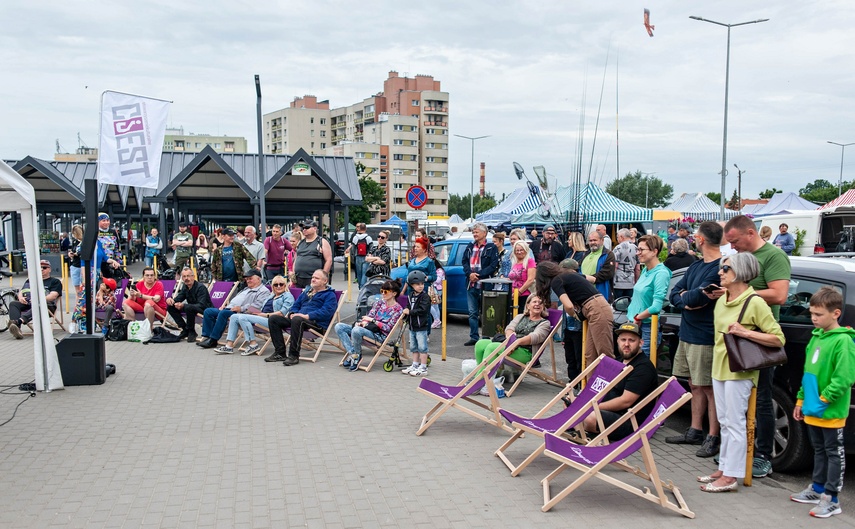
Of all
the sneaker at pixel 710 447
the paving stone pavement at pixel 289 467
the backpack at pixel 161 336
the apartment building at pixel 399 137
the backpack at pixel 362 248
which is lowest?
the backpack at pixel 161 336

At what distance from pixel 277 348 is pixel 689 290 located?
245 inches

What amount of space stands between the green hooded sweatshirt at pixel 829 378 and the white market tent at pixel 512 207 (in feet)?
86.8

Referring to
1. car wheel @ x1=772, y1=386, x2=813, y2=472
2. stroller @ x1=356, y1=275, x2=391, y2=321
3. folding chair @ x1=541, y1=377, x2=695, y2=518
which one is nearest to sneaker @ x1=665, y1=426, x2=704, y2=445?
car wheel @ x1=772, y1=386, x2=813, y2=472

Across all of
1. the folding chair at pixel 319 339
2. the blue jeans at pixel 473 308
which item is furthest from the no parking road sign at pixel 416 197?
the folding chair at pixel 319 339

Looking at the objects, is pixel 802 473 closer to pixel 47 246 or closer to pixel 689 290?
pixel 689 290

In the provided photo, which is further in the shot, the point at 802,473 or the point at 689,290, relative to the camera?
the point at 689,290

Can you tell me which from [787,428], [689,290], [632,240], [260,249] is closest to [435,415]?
[689,290]

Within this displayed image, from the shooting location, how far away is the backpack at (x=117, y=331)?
11.9m

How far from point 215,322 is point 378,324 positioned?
10.7 ft

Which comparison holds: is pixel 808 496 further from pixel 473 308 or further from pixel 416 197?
pixel 416 197

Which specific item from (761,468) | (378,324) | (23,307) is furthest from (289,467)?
(23,307)

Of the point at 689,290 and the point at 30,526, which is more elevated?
the point at 689,290

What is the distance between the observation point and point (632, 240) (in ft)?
39.4

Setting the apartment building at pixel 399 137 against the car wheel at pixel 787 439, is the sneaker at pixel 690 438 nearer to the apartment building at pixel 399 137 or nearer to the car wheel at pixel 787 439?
the car wheel at pixel 787 439
